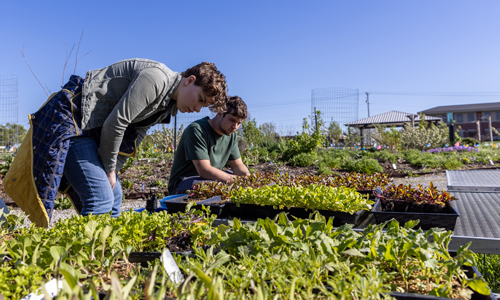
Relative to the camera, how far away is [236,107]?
3.08 meters

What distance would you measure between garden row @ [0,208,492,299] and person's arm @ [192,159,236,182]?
1.84 metres

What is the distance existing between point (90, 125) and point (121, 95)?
0.24m

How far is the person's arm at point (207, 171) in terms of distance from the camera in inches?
114

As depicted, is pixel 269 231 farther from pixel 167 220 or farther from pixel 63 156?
pixel 63 156

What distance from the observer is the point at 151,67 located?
1834 mm

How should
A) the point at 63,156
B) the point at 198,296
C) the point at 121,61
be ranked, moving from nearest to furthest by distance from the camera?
1. the point at 198,296
2. the point at 63,156
3. the point at 121,61

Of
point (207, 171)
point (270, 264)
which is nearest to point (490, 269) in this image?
point (270, 264)

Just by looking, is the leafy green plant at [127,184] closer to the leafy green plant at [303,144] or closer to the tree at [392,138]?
the leafy green plant at [303,144]

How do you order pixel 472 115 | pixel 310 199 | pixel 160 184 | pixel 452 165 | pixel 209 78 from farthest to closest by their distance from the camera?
pixel 472 115 → pixel 452 165 → pixel 160 184 → pixel 209 78 → pixel 310 199

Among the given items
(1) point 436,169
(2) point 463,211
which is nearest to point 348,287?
(2) point 463,211

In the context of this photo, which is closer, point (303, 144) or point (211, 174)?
point (211, 174)

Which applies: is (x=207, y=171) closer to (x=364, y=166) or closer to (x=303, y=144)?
(x=364, y=166)

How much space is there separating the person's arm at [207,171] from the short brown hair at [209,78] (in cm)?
99

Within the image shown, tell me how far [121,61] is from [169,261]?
1.49m
